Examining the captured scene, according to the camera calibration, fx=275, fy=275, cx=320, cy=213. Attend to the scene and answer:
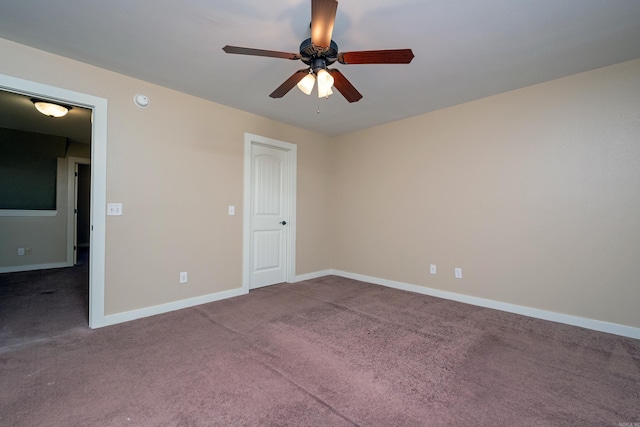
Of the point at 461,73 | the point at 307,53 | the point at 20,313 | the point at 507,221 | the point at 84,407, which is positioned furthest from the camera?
the point at 507,221

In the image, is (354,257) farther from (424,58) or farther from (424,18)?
(424,18)

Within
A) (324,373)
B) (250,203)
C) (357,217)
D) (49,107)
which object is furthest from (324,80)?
(49,107)

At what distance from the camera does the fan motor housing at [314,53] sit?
1799 millimetres

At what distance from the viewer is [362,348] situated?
2215mm

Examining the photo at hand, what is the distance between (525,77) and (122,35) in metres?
3.64

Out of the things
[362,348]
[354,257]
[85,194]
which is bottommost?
[362,348]

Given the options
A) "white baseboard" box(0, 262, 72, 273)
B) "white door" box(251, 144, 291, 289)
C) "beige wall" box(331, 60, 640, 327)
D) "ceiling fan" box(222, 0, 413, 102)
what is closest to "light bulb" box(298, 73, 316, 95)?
"ceiling fan" box(222, 0, 413, 102)

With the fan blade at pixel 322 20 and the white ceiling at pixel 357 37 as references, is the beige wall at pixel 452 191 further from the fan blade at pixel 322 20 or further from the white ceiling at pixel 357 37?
the fan blade at pixel 322 20

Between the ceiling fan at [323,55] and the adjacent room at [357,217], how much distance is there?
0.02 meters

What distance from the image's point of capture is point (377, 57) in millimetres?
1744

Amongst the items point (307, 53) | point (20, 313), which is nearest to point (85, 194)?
point (20, 313)

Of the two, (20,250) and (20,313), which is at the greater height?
(20,250)

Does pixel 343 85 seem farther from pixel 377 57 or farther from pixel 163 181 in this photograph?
pixel 163 181

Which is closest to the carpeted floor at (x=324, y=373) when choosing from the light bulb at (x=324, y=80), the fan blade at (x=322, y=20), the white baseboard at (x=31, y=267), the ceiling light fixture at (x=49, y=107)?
the light bulb at (x=324, y=80)
